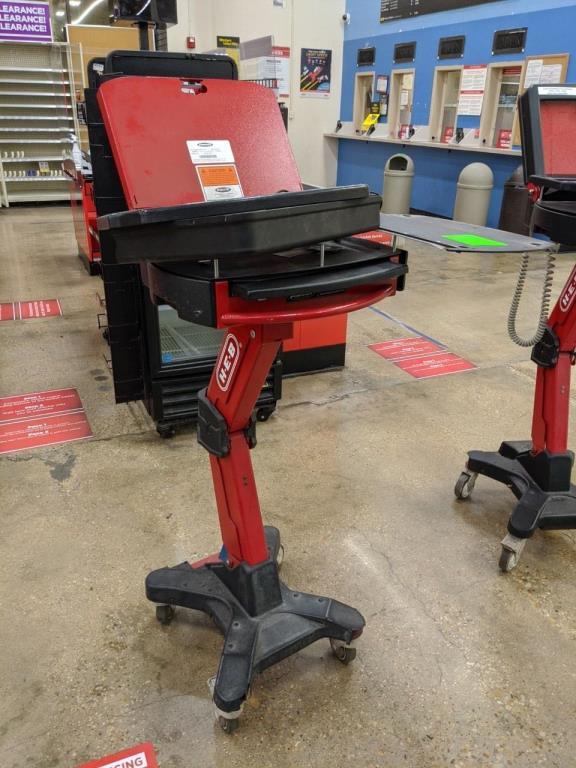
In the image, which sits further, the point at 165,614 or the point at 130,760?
the point at 165,614

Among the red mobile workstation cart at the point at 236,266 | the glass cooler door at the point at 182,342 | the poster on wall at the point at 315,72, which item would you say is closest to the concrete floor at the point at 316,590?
the red mobile workstation cart at the point at 236,266

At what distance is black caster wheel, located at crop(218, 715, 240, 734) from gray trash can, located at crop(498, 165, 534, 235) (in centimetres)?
591

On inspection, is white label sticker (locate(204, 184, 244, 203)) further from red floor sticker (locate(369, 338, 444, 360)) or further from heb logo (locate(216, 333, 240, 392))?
red floor sticker (locate(369, 338, 444, 360))

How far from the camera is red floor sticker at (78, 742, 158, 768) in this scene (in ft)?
4.32

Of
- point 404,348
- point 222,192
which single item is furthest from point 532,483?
point 404,348

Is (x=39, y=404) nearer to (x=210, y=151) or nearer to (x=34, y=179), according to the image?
(x=210, y=151)

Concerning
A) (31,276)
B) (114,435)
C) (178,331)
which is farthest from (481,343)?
(31,276)

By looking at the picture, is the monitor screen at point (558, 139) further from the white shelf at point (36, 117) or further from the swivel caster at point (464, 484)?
the white shelf at point (36, 117)

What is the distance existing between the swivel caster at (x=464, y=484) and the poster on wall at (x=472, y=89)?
599 centimetres

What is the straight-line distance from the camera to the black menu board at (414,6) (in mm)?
7035

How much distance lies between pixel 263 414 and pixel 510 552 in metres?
1.29

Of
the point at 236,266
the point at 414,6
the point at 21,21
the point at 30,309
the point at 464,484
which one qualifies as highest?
the point at 414,6

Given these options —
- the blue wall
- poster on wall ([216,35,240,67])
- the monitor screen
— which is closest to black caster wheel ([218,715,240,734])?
the monitor screen

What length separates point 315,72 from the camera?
9.09 meters
